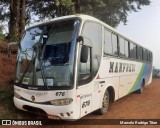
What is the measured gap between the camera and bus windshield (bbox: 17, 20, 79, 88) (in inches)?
258

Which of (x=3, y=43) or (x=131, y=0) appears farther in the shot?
(x=131, y=0)

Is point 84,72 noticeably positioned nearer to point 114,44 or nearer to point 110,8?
point 114,44

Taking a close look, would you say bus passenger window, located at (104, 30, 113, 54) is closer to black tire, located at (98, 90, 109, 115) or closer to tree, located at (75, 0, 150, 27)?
black tire, located at (98, 90, 109, 115)

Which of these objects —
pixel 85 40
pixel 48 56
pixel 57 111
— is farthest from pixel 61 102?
pixel 85 40

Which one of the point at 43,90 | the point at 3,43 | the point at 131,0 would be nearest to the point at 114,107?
the point at 43,90

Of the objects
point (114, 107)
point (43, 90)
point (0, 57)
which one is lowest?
point (114, 107)

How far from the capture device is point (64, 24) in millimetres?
7195

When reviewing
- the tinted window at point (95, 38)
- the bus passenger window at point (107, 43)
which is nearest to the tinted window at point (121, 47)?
the bus passenger window at point (107, 43)

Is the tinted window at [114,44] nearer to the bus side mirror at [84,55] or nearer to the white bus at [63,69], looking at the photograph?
the white bus at [63,69]

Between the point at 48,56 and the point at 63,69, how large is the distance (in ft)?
2.14

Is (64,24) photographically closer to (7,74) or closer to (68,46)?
(68,46)

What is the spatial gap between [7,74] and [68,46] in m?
6.90

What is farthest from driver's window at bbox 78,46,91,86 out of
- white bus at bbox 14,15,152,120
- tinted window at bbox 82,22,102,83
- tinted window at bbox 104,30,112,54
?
tinted window at bbox 104,30,112,54

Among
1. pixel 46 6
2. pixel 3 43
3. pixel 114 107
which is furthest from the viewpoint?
pixel 46 6
